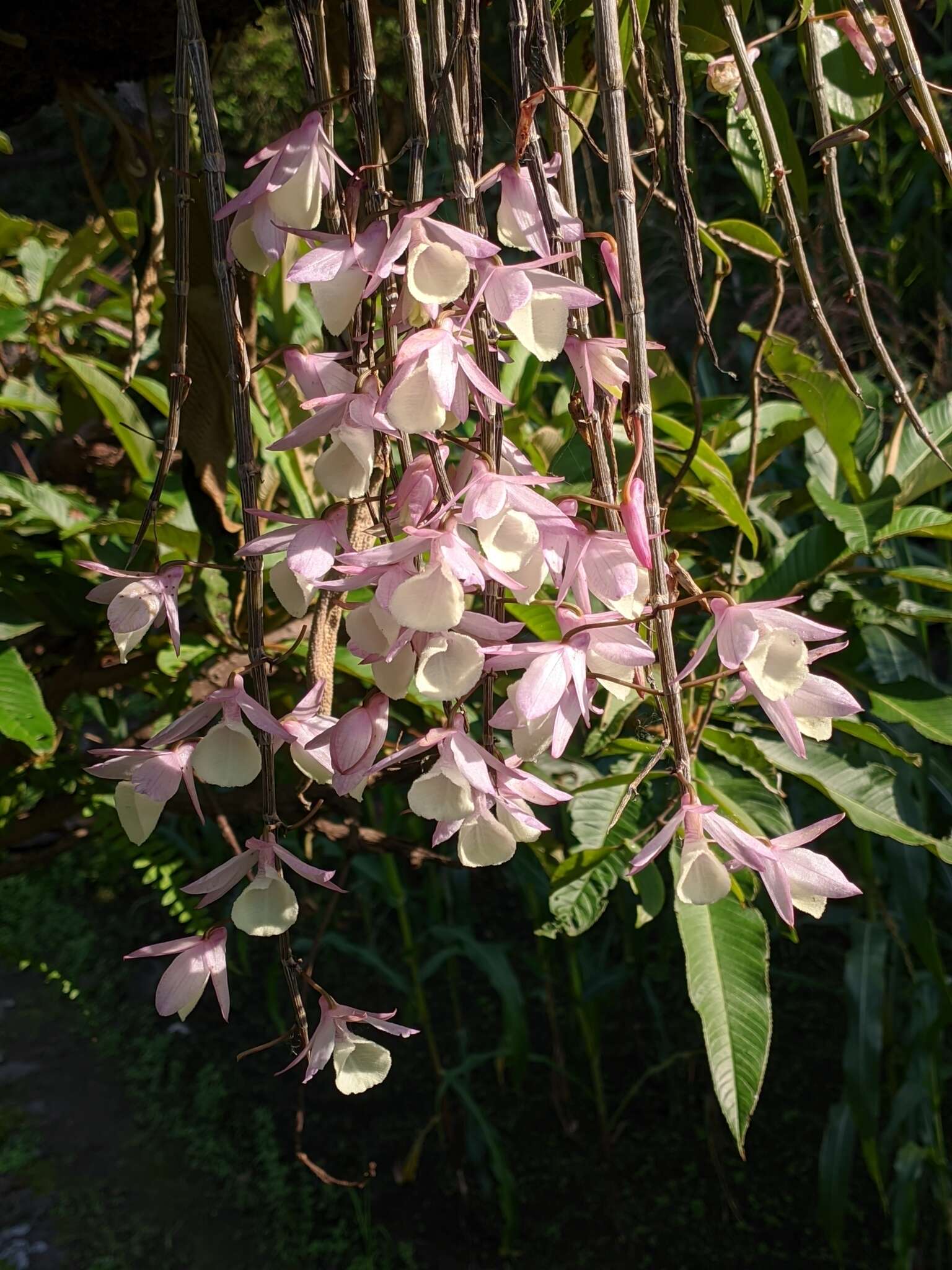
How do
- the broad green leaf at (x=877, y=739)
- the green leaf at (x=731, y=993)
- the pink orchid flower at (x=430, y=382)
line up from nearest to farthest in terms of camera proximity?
1. the pink orchid flower at (x=430, y=382)
2. the green leaf at (x=731, y=993)
3. the broad green leaf at (x=877, y=739)

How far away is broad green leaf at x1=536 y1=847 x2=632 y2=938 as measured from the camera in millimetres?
593

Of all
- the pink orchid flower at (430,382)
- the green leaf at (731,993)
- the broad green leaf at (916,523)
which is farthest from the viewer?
the broad green leaf at (916,523)

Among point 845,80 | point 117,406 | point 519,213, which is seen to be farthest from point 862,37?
point 117,406

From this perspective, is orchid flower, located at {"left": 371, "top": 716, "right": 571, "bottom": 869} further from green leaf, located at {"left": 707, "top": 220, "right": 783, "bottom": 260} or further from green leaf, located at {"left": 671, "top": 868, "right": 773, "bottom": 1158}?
green leaf, located at {"left": 707, "top": 220, "right": 783, "bottom": 260}

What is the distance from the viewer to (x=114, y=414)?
3.09 ft

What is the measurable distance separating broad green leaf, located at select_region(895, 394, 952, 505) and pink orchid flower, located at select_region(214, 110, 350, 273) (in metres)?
0.57

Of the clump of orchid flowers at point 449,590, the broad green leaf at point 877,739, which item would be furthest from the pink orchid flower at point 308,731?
the broad green leaf at point 877,739

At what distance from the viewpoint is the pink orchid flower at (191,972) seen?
1.29 feet

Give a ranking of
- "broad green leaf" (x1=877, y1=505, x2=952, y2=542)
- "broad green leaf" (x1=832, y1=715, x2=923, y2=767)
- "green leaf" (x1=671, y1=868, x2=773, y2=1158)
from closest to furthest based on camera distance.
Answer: "green leaf" (x1=671, y1=868, x2=773, y2=1158) → "broad green leaf" (x1=832, y1=715, x2=923, y2=767) → "broad green leaf" (x1=877, y1=505, x2=952, y2=542)

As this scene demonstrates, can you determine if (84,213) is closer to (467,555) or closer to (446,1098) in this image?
(446,1098)

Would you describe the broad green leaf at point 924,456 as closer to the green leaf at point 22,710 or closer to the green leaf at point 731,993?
the green leaf at point 731,993

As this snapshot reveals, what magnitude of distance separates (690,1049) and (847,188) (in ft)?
5.55

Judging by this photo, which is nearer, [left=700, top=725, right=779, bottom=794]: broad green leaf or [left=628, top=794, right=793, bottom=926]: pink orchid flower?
[left=628, top=794, right=793, bottom=926]: pink orchid flower

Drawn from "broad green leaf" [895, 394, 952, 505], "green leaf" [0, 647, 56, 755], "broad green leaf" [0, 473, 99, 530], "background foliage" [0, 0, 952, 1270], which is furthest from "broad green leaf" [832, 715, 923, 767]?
"broad green leaf" [0, 473, 99, 530]
